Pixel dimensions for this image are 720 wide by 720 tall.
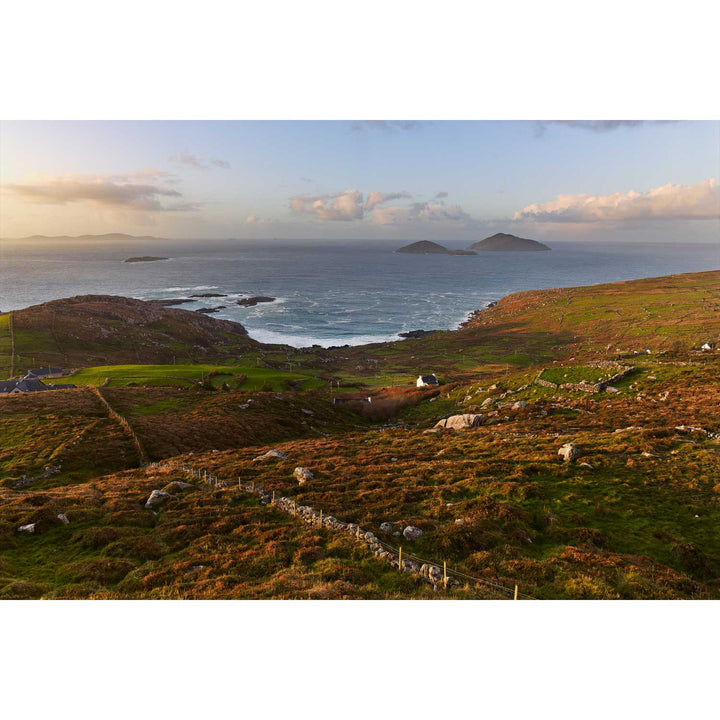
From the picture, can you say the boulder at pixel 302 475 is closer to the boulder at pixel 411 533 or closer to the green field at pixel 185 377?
the boulder at pixel 411 533

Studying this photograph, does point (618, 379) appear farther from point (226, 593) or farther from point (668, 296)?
point (668, 296)

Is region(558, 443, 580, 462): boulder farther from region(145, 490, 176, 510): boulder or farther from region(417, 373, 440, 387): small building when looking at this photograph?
region(417, 373, 440, 387): small building

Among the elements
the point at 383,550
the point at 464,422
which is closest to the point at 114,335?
the point at 464,422

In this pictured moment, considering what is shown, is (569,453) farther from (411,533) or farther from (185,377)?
(185,377)

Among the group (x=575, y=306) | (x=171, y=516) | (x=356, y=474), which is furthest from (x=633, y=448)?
(x=575, y=306)

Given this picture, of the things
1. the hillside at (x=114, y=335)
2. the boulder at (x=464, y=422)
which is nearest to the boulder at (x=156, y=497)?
the boulder at (x=464, y=422)

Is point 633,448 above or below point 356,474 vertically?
above
